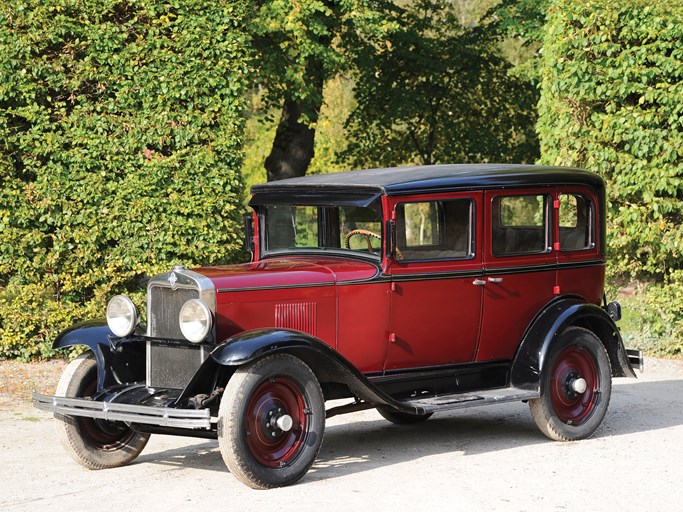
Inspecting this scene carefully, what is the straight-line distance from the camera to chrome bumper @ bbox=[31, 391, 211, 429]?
20.9 feet

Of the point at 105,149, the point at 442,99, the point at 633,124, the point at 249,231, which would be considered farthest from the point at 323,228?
the point at 442,99

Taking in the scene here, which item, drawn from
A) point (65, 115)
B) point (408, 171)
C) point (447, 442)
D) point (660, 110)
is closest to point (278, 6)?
point (65, 115)

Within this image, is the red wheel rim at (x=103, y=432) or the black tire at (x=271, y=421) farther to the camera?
the red wheel rim at (x=103, y=432)

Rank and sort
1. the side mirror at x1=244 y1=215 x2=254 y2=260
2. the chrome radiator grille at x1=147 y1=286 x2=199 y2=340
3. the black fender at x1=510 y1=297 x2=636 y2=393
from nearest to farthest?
the chrome radiator grille at x1=147 y1=286 x2=199 y2=340 → the black fender at x1=510 y1=297 x2=636 y2=393 → the side mirror at x1=244 y1=215 x2=254 y2=260

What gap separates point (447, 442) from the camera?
8164 mm

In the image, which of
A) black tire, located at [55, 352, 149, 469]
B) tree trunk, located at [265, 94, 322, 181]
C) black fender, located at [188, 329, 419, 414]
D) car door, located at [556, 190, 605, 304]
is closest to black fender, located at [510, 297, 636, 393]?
car door, located at [556, 190, 605, 304]

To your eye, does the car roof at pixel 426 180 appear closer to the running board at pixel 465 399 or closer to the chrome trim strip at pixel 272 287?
the chrome trim strip at pixel 272 287

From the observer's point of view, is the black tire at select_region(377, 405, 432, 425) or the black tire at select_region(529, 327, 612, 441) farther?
the black tire at select_region(377, 405, 432, 425)

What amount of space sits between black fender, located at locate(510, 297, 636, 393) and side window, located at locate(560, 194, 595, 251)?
49 centimetres

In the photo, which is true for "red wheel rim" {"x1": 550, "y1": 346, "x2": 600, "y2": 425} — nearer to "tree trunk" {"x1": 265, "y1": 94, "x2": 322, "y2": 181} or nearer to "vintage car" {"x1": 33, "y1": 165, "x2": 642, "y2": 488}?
"vintage car" {"x1": 33, "y1": 165, "x2": 642, "y2": 488}

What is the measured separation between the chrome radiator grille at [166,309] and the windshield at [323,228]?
1.27 meters

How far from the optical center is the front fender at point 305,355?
21.2 feet


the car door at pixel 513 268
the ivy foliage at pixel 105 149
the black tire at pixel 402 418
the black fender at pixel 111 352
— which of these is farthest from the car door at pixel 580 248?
the ivy foliage at pixel 105 149

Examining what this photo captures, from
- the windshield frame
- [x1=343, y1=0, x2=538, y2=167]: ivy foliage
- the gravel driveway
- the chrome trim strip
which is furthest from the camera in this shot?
[x1=343, y1=0, x2=538, y2=167]: ivy foliage
